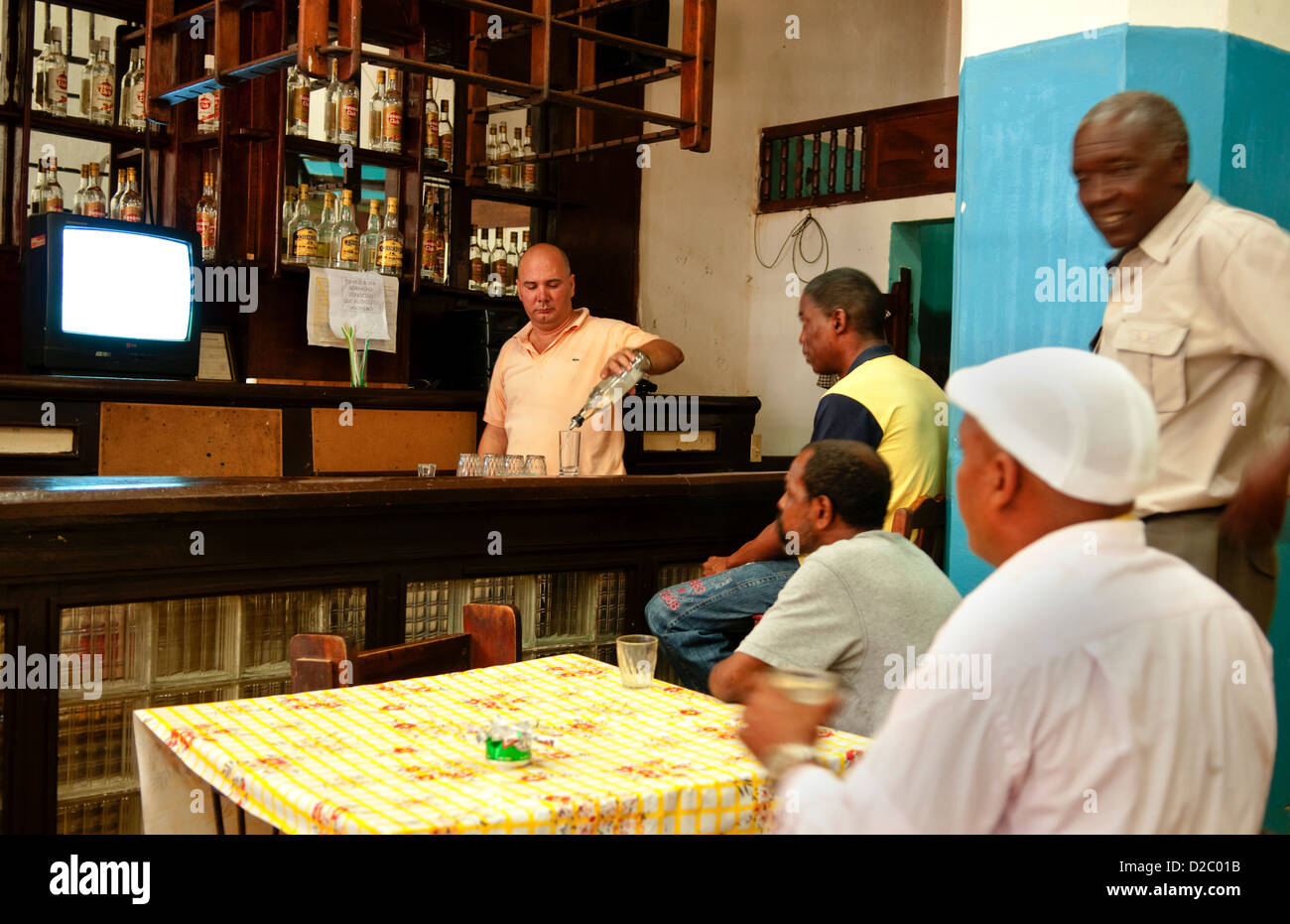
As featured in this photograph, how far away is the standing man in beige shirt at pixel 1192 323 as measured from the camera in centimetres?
212

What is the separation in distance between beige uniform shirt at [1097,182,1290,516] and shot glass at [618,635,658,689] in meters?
0.93

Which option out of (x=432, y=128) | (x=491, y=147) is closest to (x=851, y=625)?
(x=432, y=128)

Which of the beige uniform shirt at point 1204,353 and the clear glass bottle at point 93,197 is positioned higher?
the clear glass bottle at point 93,197

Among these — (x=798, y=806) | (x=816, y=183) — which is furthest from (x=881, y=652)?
(x=816, y=183)

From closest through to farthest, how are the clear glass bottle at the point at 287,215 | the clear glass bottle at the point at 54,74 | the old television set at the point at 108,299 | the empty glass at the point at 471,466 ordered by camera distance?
1. the empty glass at the point at 471,466
2. the old television set at the point at 108,299
3. the clear glass bottle at the point at 54,74
4. the clear glass bottle at the point at 287,215

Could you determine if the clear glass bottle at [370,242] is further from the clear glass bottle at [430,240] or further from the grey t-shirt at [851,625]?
the grey t-shirt at [851,625]

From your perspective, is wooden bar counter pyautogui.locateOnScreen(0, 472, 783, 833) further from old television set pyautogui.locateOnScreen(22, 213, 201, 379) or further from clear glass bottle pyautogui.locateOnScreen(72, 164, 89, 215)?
clear glass bottle pyautogui.locateOnScreen(72, 164, 89, 215)

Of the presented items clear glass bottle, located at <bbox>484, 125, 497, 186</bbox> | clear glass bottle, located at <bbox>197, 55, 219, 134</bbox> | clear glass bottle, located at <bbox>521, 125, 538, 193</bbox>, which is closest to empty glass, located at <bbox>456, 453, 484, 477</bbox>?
clear glass bottle, located at <bbox>197, 55, 219, 134</bbox>

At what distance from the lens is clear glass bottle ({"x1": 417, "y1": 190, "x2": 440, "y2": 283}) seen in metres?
5.92

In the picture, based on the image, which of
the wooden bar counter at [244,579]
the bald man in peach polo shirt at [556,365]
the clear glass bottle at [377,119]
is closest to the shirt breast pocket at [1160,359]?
the wooden bar counter at [244,579]

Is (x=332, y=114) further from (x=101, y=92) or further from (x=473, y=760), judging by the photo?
(x=473, y=760)

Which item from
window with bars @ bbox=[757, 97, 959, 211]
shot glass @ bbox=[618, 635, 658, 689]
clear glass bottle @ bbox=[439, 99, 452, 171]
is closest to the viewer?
shot glass @ bbox=[618, 635, 658, 689]

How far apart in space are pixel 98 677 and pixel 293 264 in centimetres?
303

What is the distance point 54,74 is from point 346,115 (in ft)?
3.96
